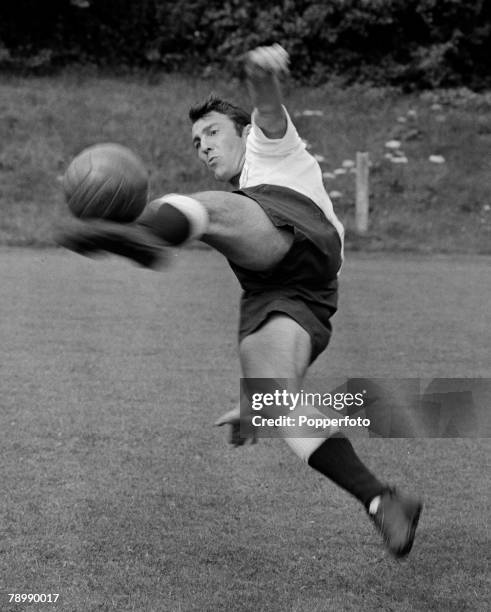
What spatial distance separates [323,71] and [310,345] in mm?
20725

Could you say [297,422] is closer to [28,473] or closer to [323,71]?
[28,473]

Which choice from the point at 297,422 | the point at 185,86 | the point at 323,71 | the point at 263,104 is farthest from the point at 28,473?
the point at 323,71

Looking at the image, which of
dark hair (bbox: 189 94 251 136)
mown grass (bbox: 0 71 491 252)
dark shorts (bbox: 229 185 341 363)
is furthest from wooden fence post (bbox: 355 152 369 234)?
dark shorts (bbox: 229 185 341 363)

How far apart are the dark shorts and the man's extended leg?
6 centimetres

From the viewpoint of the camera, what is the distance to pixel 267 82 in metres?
4.16

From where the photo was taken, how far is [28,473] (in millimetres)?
5480

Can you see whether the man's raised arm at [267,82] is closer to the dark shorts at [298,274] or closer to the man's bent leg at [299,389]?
the dark shorts at [298,274]

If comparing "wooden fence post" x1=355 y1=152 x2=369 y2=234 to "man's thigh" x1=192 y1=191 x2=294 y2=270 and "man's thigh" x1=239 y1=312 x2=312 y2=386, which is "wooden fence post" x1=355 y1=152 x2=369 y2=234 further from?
A: "man's thigh" x1=192 y1=191 x2=294 y2=270

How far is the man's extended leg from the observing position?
3.88 m

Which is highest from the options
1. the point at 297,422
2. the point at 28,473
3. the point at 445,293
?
the point at 297,422

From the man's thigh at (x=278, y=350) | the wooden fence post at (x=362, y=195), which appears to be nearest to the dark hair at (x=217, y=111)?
the man's thigh at (x=278, y=350)

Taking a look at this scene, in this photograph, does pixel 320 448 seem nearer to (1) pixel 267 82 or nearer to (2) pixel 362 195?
(1) pixel 267 82

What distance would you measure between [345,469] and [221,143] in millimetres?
1566

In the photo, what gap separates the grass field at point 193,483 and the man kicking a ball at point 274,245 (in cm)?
47
